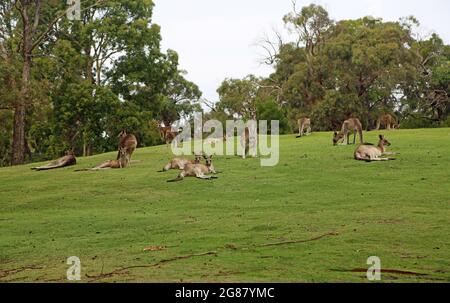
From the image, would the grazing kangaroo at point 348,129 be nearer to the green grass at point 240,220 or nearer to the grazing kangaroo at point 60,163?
the green grass at point 240,220

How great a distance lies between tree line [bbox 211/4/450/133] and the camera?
41.9 meters

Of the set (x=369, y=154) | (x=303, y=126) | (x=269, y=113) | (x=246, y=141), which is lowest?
(x=369, y=154)

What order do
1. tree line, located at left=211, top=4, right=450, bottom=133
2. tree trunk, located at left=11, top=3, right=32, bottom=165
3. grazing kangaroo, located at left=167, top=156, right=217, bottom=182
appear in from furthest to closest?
tree line, located at left=211, top=4, right=450, bottom=133 < tree trunk, located at left=11, top=3, right=32, bottom=165 < grazing kangaroo, located at left=167, top=156, right=217, bottom=182

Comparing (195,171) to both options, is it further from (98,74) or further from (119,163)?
(98,74)

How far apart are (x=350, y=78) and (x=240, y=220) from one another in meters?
32.8

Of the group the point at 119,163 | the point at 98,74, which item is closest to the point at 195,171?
the point at 119,163

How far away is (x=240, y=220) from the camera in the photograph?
1197 centimetres

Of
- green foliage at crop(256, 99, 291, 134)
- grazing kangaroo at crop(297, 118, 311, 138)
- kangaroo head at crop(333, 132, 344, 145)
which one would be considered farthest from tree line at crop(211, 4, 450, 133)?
kangaroo head at crop(333, 132, 344, 145)

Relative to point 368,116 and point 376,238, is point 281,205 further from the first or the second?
point 368,116

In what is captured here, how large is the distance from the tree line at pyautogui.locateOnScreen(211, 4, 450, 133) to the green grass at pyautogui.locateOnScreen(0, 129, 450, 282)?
61.0 ft

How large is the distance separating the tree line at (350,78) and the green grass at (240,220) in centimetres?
1859

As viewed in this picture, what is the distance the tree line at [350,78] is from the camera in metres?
41.9

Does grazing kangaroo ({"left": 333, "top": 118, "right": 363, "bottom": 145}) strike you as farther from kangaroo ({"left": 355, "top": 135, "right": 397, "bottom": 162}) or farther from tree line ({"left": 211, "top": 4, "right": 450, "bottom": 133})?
tree line ({"left": 211, "top": 4, "right": 450, "bottom": 133})

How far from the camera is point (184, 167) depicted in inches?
725
